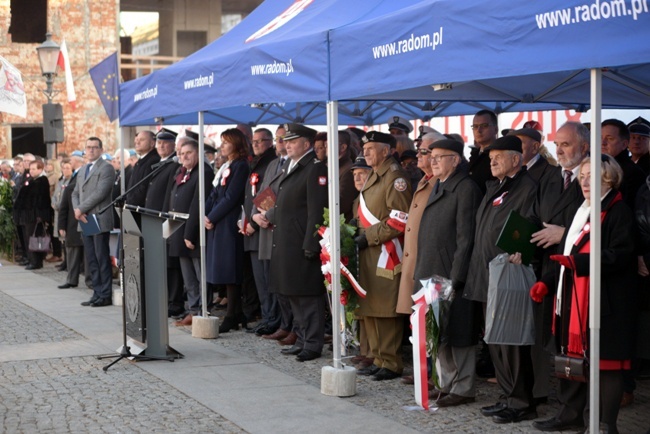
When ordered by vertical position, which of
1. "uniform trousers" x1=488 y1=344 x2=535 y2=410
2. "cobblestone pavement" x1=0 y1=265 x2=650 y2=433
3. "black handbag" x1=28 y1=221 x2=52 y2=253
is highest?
"black handbag" x1=28 y1=221 x2=52 y2=253

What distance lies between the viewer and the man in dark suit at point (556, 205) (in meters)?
6.58

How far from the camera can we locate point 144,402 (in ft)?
25.2

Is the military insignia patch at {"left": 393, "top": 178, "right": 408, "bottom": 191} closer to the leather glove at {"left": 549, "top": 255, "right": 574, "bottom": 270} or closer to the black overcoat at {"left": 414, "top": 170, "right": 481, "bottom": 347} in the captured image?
the black overcoat at {"left": 414, "top": 170, "right": 481, "bottom": 347}

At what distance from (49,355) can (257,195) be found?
8.33 feet

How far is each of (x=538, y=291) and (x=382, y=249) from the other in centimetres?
211

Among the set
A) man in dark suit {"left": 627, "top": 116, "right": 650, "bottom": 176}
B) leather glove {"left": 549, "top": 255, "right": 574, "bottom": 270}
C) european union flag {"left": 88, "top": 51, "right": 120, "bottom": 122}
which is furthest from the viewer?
european union flag {"left": 88, "top": 51, "right": 120, "bottom": 122}

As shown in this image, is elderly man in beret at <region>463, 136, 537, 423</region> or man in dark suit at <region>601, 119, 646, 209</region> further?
man in dark suit at <region>601, 119, 646, 209</region>

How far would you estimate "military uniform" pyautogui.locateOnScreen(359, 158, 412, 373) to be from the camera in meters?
8.34

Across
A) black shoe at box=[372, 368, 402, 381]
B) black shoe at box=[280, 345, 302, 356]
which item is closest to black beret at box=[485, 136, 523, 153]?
black shoe at box=[372, 368, 402, 381]

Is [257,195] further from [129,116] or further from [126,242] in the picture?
[129,116]

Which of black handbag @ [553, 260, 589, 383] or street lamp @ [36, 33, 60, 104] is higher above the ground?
street lamp @ [36, 33, 60, 104]

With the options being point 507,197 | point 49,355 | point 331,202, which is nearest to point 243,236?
point 49,355

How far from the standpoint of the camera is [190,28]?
125ft

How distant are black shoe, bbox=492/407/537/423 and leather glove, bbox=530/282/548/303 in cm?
88
